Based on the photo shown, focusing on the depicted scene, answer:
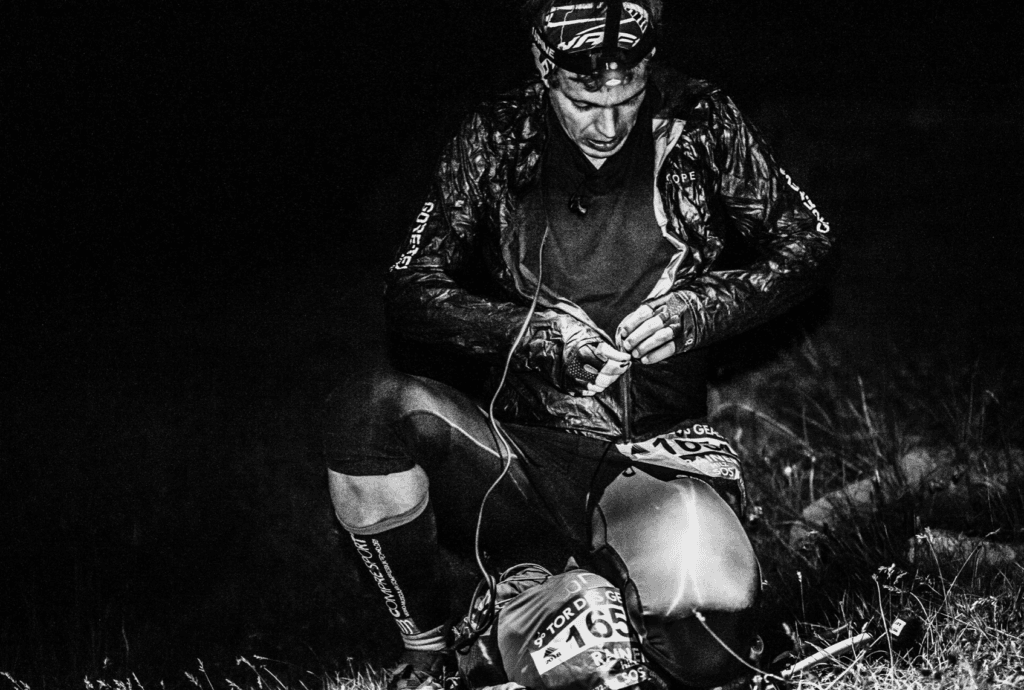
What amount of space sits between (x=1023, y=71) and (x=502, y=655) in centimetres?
282

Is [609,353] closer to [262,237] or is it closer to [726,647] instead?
[726,647]

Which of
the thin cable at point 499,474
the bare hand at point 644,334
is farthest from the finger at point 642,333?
the thin cable at point 499,474

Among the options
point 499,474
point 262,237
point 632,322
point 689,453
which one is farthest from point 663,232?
point 262,237

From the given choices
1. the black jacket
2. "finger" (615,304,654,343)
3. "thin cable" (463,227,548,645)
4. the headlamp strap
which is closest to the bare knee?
Answer: "thin cable" (463,227,548,645)

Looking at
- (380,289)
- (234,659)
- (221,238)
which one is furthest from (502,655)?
(221,238)

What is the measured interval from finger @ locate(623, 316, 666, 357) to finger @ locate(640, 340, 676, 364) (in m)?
0.05

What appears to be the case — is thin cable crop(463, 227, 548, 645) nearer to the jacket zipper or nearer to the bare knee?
the bare knee

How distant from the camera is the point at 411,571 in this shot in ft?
9.66

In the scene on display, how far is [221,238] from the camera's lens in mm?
3924

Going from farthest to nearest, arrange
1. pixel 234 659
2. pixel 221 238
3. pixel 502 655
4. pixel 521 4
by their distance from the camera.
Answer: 1. pixel 221 238
2. pixel 234 659
3. pixel 521 4
4. pixel 502 655

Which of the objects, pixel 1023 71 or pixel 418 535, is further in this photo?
pixel 1023 71

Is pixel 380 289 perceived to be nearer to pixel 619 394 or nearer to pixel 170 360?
pixel 170 360

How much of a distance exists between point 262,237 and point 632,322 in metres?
1.67

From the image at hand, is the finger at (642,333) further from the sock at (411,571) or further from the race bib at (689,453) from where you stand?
the sock at (411,571)
